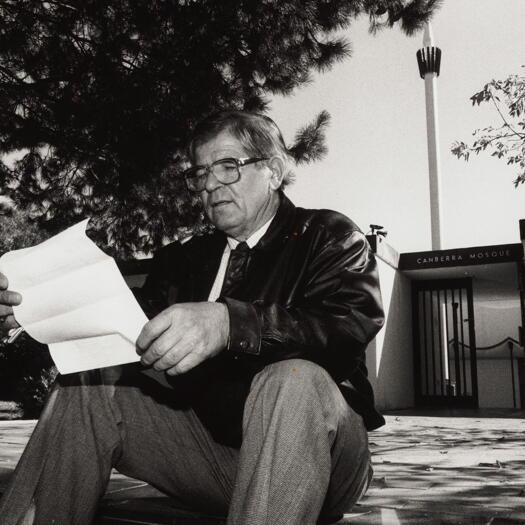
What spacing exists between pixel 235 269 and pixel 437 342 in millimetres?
12317

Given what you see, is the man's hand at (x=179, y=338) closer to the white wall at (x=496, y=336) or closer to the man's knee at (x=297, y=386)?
the man's knee at (x=297, y=386)

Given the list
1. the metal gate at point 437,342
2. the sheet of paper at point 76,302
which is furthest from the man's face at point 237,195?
the metal gate at point 437,342

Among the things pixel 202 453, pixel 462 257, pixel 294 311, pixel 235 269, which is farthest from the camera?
pixel 462 257

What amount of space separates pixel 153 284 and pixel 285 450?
43.3 inches

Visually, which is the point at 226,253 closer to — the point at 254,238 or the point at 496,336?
the point at 254,238

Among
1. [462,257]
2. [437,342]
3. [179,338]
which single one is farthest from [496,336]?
[179,338]

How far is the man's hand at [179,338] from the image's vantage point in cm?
121

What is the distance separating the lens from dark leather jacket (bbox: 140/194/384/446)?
141cm

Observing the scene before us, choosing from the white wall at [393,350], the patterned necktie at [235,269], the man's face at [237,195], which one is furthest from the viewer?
the white wall at [393,350]

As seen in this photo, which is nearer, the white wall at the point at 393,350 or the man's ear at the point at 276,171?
the man's ear at the point at 276,171

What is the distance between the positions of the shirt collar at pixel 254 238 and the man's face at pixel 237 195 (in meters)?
0.02

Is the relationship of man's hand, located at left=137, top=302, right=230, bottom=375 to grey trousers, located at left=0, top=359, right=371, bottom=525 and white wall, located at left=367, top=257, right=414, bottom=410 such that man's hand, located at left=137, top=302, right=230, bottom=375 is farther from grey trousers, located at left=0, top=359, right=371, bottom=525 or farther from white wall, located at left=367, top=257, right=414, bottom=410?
white wall, located at left=367, top=257, right=414, bottom=410

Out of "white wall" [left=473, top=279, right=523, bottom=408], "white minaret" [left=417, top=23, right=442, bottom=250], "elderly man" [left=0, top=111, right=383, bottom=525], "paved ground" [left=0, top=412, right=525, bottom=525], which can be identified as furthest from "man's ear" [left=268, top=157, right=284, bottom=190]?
"white minaret" [left=417, top=23, right=442, bottom=250]

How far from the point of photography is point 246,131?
6.84 ft
